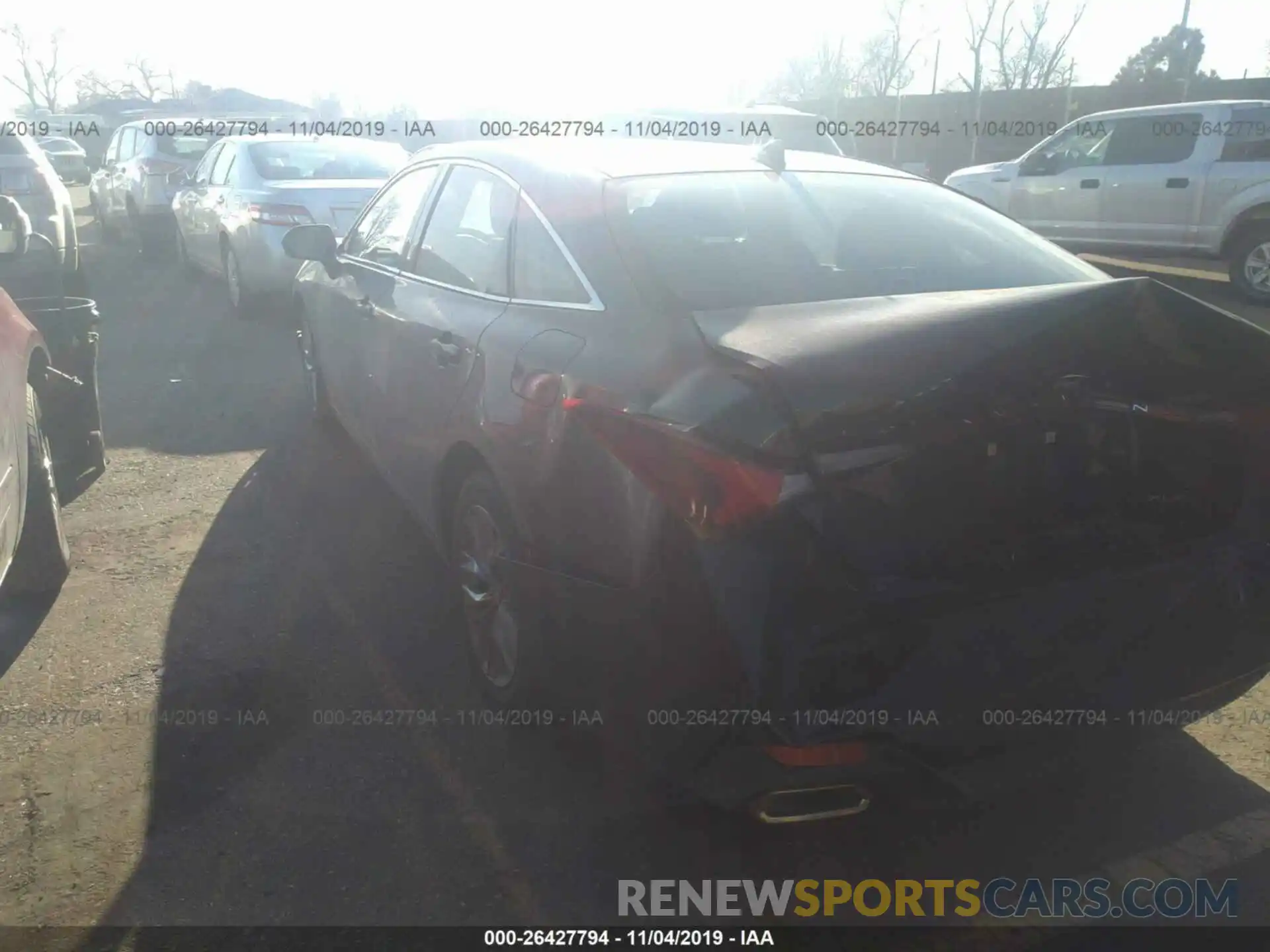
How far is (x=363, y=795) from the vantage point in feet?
9.63

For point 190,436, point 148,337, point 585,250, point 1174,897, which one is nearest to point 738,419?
point 585,250

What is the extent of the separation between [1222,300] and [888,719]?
37.7ft

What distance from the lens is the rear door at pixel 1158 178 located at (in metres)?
11.8

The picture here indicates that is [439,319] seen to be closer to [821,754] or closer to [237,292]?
[821,754]

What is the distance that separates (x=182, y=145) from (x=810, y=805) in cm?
1408

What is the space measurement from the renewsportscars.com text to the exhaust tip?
46cm

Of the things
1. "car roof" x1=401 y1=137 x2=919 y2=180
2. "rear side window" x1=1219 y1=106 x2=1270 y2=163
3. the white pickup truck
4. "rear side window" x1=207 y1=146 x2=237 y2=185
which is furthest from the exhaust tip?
"rear side window" x1=1219 y1=106 x2=1270 y2=163

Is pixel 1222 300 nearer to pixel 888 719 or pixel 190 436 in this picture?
pixel 190 436

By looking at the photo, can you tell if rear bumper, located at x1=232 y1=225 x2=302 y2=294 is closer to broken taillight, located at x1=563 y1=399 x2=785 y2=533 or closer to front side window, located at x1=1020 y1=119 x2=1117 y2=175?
broken taillight, located at x1=563 y1=399 x2=785 y2=533

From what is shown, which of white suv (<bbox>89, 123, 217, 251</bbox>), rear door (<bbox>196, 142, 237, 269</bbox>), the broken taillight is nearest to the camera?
the broken taillight

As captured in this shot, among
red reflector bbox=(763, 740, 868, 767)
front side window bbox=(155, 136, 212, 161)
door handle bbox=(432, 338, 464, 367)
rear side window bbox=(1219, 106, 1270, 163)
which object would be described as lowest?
red reflector bbox=(763, 740, 868, 767)

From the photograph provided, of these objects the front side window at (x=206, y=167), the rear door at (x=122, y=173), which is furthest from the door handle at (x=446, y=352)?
the rear door at (x=122, y=173)

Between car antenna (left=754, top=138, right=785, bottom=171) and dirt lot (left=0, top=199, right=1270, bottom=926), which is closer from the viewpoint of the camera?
dirt lot (left=0, top=199, right=1270, bottom=926)

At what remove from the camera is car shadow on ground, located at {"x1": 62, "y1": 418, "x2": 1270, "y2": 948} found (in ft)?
8.37
